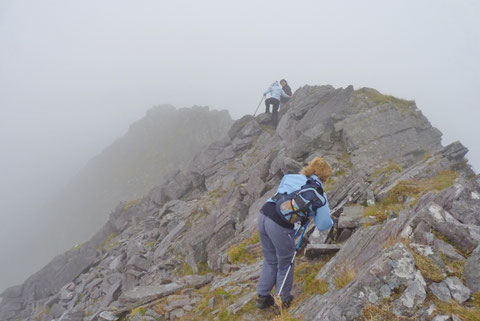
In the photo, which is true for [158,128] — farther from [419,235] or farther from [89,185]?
[419,235]

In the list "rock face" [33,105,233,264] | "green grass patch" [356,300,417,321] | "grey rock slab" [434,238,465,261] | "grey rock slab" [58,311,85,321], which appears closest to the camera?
"green grass patch" [356,300,417,321]

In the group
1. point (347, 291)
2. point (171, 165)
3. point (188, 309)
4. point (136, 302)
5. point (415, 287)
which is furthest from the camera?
point (171, 165)

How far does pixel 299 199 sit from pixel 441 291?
303 cm

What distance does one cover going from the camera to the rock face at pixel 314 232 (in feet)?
18.2

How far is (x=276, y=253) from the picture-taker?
769 centimetres

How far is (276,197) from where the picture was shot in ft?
25.1

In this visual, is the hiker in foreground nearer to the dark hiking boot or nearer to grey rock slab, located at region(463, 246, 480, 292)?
the dark hiking boot

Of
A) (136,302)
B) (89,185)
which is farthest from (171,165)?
(136,302)

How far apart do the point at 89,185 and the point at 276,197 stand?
16765 cm

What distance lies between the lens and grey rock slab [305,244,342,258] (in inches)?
391

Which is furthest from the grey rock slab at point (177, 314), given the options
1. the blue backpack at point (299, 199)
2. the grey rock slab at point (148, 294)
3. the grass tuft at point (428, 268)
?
the grass tuft at point (428, 268)

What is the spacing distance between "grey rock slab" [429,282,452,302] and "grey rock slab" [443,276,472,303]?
67 mm

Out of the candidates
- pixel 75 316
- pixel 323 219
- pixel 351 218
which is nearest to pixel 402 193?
pixel 351 218

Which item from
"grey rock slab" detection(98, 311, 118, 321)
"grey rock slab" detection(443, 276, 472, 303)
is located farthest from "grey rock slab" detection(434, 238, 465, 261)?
"grey rock slab" detection(98, 311, 118, 321)
